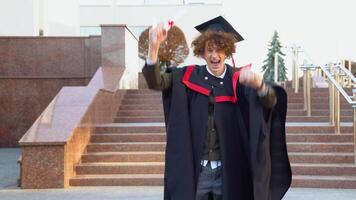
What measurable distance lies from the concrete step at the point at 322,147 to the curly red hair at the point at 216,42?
579 cm

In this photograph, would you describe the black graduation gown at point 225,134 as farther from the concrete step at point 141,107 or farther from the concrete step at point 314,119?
the concrete step at point 141,107

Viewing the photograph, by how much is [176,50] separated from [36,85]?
10.2 metres

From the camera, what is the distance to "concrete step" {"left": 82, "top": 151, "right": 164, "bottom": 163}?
937cm

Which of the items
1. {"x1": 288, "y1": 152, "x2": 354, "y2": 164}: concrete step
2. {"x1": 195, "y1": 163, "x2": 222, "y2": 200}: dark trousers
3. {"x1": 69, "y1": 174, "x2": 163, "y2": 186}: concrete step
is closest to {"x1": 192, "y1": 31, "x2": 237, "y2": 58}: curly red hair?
{"x1": 195, "y1": 163, "x2": 222, "y2": 200}: dark trousers

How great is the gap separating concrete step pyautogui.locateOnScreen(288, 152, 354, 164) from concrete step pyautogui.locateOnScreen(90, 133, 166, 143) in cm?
230

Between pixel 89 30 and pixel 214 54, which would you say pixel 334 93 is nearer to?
pixel 214 54

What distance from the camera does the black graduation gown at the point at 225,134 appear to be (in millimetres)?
3852

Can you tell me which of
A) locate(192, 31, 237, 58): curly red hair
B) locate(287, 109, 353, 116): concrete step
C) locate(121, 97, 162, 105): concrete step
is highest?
locate(192, 31, 237, 58): curly red hair

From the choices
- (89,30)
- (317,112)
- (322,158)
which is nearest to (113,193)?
(322,158)

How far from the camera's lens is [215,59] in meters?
3.91

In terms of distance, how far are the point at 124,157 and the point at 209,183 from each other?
18.5ft

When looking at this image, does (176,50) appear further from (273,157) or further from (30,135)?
(273,157)

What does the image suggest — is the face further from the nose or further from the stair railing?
the stair railing

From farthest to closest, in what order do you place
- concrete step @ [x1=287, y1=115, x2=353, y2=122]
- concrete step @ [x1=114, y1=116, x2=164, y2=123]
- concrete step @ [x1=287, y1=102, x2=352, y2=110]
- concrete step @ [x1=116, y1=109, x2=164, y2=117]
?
concrete step @ [x1=287, y1=102, x2=352, y2=110] → concrete step @ [x1=116, y1=109, x2=164, y2=117] → concrete step @ [x1=114, y1=116, x2=164, y2=123] → concrete step @ [x1=287, y1=115, x2=353, y2=122]
